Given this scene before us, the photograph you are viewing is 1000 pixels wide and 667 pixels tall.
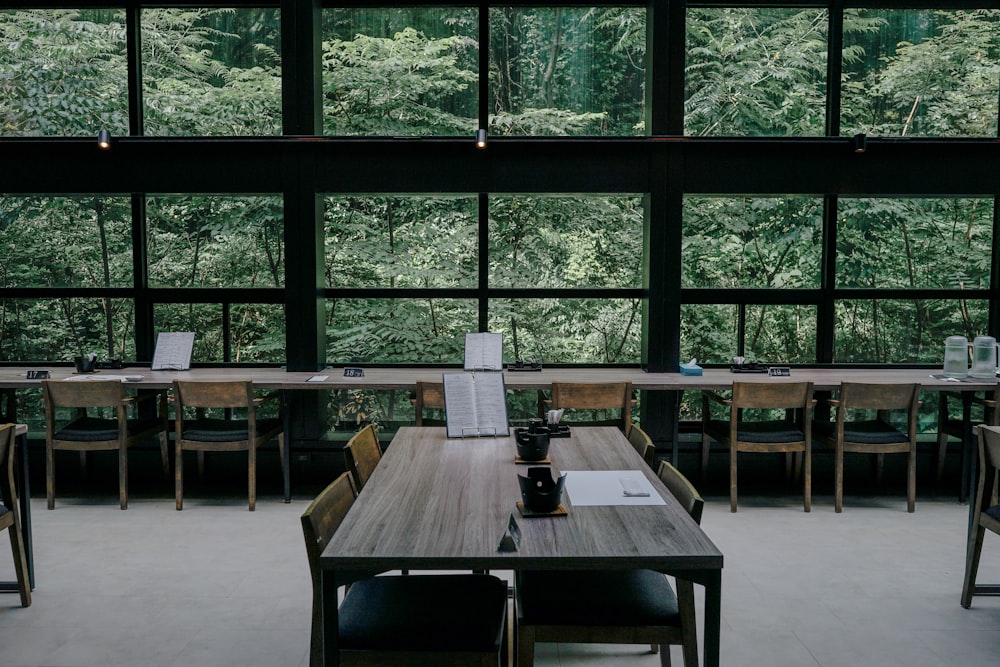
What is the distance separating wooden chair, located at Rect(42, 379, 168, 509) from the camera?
4.52m

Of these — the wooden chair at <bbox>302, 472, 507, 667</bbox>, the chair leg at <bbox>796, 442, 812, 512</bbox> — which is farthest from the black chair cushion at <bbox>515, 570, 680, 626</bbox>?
the chair leg at <bbox>796, 442, 812, 512</bbox>

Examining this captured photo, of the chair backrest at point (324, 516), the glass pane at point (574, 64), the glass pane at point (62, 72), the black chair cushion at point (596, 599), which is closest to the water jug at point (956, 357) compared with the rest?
the glass pane at point (574, 64)

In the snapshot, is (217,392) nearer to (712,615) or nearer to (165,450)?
(165,450)

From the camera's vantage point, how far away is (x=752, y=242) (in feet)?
18.8

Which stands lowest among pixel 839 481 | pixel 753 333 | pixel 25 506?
pixel 839 481

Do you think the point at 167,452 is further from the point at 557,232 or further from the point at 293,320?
the point at 557,232

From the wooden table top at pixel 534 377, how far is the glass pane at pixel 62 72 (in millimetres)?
1889

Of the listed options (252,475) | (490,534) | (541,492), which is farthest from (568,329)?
(490,534)

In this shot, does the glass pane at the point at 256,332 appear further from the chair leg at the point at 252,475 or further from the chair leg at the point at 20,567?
the chair leg at the point at 20,567

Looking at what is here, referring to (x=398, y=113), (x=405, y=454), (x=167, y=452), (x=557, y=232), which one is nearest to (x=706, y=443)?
(x=557, y=232)

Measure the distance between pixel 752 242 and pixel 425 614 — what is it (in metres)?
4.54

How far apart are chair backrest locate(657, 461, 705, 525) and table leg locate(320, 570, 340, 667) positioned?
1.01 meters

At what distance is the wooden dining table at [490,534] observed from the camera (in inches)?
70.3

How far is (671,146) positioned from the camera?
17.2 ft
